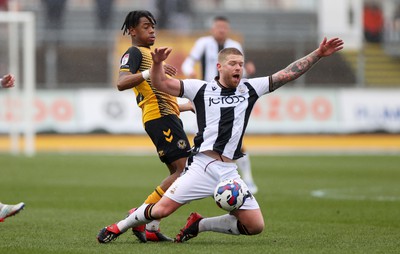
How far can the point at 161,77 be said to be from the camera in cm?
807

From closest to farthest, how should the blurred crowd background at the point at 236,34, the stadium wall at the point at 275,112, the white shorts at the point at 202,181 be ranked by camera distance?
the white shorts at the point at 202,181, the stadium wall at the point at 275,112, the blurred crowd background at the point at 236,34

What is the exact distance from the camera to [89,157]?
907 inches

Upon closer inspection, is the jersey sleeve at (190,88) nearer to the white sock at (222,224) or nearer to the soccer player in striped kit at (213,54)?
the white sock at (222,224)

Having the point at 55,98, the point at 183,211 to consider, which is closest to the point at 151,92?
the point at 183,211

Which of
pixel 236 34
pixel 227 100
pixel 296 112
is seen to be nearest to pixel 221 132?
pixel 227 100

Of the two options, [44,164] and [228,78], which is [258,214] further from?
[44,164]

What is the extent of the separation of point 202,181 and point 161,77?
1013mm

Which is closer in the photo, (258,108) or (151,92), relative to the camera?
(151,92)

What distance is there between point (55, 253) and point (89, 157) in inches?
605

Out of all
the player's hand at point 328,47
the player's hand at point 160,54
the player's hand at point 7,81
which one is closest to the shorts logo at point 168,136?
the player's hand at point 160,54

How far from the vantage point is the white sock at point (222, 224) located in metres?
8.54

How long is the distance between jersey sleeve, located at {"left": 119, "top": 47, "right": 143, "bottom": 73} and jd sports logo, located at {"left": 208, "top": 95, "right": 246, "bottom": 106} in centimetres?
92

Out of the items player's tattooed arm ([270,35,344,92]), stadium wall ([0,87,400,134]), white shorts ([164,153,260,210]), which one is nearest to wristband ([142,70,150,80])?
white shorts ([164,153,260,210])

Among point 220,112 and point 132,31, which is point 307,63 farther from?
point 132,31
